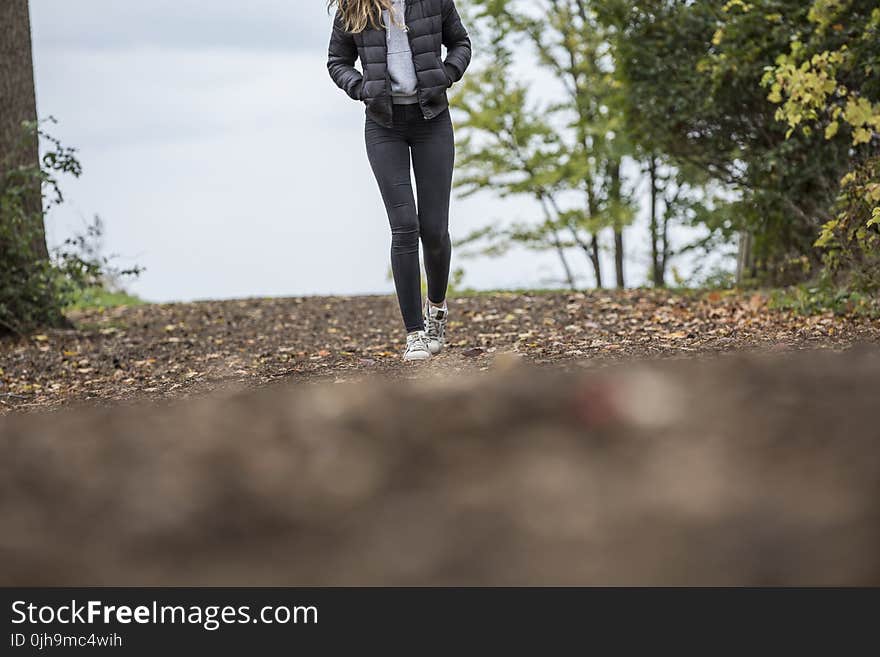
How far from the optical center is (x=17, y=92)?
30.0 ft

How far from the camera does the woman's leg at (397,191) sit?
5.24 m

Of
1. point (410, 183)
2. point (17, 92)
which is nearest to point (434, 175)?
point (410, 183)

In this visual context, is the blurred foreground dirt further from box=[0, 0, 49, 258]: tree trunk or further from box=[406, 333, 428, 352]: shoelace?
box=[0, 0, 49, 258]: tree trunk

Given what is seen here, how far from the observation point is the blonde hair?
518cm

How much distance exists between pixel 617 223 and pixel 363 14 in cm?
1131

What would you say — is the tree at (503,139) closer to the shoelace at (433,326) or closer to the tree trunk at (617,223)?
the tree trunk at (617,223)

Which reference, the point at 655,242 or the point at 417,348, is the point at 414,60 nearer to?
the point at 417,348

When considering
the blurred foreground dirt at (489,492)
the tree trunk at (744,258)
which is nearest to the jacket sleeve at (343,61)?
the blurred foreground dirt at (489,492)

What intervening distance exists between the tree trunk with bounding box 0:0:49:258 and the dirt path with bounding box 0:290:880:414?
1659 millimetres

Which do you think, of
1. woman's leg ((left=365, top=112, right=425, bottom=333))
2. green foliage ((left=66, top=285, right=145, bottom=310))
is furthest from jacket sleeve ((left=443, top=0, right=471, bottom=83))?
green foliage ((left=66, top=285, right=145, bottom=310))
